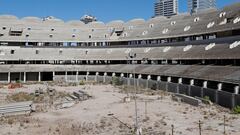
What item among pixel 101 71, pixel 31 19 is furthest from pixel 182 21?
pixel 31 19

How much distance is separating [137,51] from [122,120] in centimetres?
4687

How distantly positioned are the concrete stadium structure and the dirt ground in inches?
235

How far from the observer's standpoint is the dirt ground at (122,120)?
23.9m

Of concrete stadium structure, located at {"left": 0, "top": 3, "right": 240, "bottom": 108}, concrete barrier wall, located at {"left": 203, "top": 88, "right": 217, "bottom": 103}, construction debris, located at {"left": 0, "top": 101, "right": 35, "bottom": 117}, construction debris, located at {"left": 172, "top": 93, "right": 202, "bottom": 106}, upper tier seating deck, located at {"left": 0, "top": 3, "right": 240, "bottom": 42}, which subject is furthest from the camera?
upper tier seating deck, located at {"left": 0, "top": 3, "right": 240, "bottom": 42}

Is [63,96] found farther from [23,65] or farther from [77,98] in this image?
[23,65]

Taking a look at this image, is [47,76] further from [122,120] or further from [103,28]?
[122,120]

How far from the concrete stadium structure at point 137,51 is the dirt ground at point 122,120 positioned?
5.97m

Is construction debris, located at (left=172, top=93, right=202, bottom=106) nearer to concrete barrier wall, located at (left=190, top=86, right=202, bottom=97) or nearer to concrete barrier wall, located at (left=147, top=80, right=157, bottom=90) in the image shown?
concrete barrier wall, located at (left=190, top=86, right=202, bottom=97)

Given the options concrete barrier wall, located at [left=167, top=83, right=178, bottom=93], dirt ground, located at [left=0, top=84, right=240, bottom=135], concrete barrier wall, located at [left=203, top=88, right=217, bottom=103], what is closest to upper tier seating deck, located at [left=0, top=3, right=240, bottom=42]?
concrete barrier wall, located at [left=167, top=83, right=178, bottom=93]

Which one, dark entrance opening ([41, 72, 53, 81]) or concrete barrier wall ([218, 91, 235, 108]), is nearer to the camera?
concrete barrier wall ([218, 91, 235, 108])

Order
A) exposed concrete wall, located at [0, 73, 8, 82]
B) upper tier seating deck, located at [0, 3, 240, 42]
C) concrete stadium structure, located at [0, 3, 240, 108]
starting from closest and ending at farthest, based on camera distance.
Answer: concrete stadium structure, located at [0, 3, 240, 108], upper tier seating deck, located at [0, 3, 240, 42], exposed concrete wall, located at [0, 73, 8, 82]

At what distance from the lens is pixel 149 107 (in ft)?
115

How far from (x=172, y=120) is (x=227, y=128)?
17.4 ft

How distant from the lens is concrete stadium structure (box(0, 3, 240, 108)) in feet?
145
